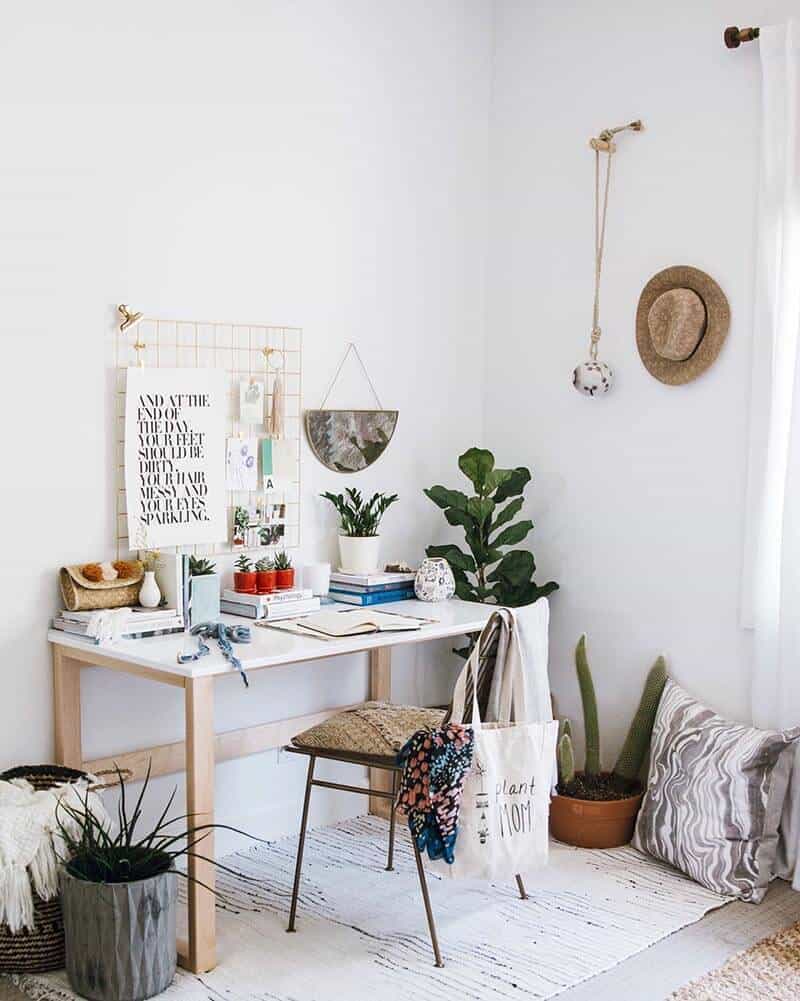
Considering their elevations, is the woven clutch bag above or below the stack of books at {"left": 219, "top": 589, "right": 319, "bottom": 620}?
above

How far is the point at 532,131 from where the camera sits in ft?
12.9

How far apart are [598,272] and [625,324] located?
190mm

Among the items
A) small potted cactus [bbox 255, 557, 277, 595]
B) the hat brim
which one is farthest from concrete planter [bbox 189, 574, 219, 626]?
the hat brim

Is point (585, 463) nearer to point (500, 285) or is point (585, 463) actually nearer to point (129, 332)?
point (500, 285)

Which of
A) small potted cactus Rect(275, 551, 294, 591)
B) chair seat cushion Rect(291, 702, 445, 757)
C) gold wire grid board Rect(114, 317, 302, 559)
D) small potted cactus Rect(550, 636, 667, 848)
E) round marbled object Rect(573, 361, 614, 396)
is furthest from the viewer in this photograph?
round marbled object Rect(573, 361, 614, 396)

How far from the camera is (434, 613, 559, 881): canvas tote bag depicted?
2.69 meters

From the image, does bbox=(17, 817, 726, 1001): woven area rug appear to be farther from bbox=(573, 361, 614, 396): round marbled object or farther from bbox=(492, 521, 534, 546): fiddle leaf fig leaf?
bbox=(573, 361, 614, 396): round marbled object

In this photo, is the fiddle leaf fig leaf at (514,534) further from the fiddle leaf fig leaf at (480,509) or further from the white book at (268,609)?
the white book at (268,609)

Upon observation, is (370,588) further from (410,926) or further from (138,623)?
(410,926)

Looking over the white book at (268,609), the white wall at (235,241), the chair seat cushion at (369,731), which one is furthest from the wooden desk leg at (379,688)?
the chair seat cushion at (369,731)

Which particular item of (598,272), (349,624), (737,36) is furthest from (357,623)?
(737,36)

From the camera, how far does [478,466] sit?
148 inches

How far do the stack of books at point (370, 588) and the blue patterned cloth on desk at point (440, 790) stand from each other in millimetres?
849

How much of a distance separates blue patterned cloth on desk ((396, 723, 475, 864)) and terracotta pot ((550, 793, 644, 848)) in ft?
2.98
